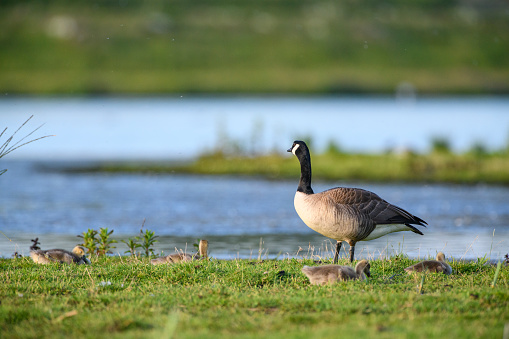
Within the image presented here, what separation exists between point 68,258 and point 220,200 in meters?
12.8

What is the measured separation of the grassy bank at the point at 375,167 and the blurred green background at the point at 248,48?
9322 centimetres

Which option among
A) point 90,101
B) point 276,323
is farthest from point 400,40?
point 276,323

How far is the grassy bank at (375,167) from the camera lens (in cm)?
2856

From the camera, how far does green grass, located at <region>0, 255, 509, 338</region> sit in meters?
7.89

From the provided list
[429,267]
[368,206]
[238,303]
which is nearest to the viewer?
[238,303]

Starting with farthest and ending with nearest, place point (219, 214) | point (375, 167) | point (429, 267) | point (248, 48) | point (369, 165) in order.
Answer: point (248, 48) → point (369, 165) → point (375, 167) → point (219, 214) → point (429, 267)

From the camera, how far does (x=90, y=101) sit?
4646 inches

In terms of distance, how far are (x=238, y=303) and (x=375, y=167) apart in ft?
69.8

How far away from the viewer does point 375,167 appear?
97.5ft

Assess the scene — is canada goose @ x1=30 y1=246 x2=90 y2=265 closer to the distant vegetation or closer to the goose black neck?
the goose black neck

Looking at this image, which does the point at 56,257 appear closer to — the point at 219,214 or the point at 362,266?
the point at 362,266

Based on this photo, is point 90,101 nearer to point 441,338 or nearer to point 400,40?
point 400,40

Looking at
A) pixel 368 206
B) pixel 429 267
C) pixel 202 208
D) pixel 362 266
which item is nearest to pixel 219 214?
pixel 202 208

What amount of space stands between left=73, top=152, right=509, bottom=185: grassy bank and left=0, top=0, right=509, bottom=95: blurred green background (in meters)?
93.2
